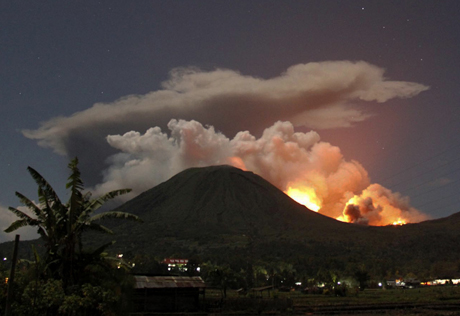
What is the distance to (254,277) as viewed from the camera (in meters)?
106

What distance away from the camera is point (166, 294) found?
4159cm

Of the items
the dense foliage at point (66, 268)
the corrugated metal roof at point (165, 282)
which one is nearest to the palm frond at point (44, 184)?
the dense foliage at point (66, 268)

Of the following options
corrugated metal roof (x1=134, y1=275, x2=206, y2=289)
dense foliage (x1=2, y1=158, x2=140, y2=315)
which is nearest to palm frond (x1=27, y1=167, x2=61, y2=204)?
dense foliage (x1=2, y1=158, x2=140, y2=315)

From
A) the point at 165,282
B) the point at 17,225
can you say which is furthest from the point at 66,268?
the point at 165,282

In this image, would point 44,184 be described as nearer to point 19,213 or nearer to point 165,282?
point 19,213

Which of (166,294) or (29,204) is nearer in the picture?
(29,204)

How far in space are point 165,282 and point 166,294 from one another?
72.1 inches

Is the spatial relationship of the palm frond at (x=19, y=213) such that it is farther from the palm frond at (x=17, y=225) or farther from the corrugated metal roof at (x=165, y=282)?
the corrugated metal roof at (x=165, y=282)

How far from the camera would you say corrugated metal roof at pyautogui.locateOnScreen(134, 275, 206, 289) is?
1533 inches

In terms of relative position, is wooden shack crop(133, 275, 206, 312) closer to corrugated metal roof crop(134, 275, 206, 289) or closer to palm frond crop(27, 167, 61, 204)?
corrugated metal roof crop(134, 275, 206, 289)

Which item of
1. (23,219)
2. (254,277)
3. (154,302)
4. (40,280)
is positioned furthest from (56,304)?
(254,277)

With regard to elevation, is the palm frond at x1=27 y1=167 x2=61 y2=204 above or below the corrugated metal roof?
above

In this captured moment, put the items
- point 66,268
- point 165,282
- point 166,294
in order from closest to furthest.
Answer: point 66,268 → point 165,282 → point 166,294

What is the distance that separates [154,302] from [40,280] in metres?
22.3
